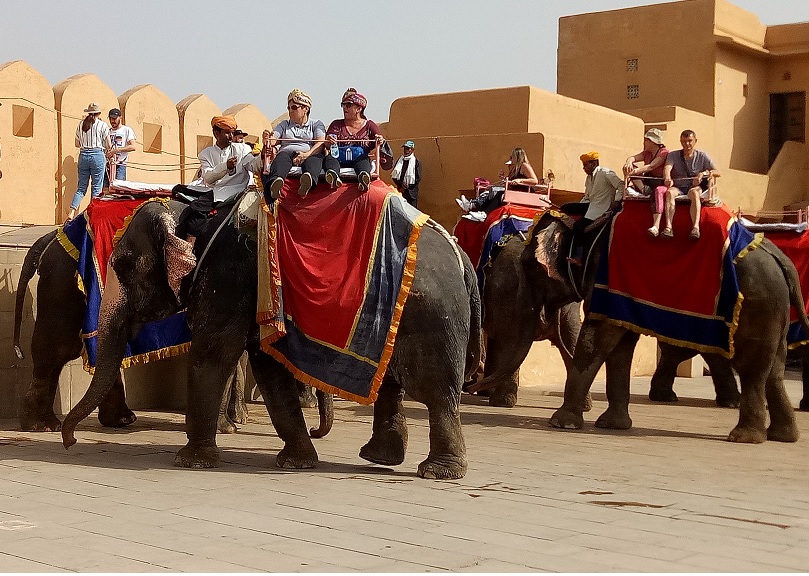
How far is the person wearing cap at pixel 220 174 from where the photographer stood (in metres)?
8.61

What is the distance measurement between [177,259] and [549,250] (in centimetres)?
417

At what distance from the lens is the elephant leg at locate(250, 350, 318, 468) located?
8273 millimetres

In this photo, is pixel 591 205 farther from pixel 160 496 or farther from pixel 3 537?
pixel 3 537

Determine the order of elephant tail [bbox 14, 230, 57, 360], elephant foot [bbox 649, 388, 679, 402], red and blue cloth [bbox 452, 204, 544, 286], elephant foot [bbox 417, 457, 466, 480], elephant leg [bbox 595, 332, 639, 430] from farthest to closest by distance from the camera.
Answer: elephant foot [bbox 649, 388, 679, 402] < red and blue cloth [bbox 452, 204, 544, 286] < elephant leg [bbox 595, 332, 639, 430] < elephant tail [bbox 14, 230, 57, 360] < elephant foot [bbox 417, 457, 466, 480]

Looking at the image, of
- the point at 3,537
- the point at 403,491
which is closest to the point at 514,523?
the point at 403,491

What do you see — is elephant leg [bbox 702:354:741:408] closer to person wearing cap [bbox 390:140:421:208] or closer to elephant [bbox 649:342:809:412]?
elephant [bbox 649:342:809:412]

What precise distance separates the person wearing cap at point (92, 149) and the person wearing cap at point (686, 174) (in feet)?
21.4

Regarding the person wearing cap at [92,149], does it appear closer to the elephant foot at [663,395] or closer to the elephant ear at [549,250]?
the elephant ear at [549,250]

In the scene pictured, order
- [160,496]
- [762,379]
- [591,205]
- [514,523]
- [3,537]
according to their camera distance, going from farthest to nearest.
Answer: [591,205] < [762,379] < [160,496] < [514,523] < [3,537]

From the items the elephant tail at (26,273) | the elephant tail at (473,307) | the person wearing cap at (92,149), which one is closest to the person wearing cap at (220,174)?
the elephant tail at (473,307)

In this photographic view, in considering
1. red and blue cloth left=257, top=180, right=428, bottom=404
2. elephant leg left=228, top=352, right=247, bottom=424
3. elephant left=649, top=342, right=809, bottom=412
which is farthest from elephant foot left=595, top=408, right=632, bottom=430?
red and blue cloth left=257, top=180, right=428, bottom=404

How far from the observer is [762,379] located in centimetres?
1031

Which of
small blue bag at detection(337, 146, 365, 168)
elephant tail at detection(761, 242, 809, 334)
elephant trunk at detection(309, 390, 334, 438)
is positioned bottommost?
elephant trunk at detection(309, 390, 334, 438)

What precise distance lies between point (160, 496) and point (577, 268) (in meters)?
5.62
